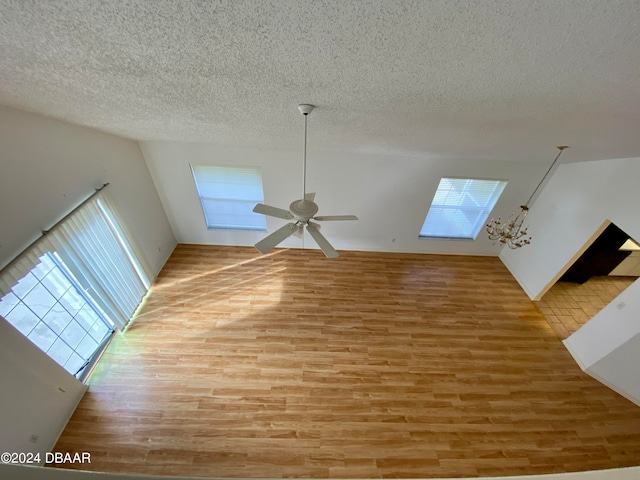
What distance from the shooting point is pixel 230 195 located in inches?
173

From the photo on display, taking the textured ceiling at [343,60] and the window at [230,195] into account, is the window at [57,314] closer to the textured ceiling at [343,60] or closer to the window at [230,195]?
the textured ceiling at [343,60]

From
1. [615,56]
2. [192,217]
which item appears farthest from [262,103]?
[192,217]

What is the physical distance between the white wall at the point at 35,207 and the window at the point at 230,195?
4.34 feet

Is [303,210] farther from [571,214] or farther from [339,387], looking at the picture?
[571,214]

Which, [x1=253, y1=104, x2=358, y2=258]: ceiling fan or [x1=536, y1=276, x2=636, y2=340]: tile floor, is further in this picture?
[x1=536, y1=276, x2=636, y2=340]: tile floor

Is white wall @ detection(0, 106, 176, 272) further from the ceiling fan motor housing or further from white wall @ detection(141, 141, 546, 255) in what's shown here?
the ceiling fan motor housing

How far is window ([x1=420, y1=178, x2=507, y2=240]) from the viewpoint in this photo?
4285 millimetres

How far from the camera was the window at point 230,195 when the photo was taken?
4.14 meters

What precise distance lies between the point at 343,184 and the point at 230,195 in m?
1.94

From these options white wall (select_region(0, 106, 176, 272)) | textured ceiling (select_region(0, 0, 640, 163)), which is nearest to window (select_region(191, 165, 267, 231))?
white wall (select_region(0, 106, 176, 272))

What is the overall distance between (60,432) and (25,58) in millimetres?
3372

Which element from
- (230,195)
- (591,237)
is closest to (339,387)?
(230,195)

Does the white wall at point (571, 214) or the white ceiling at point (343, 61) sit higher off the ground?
the white wall at point (571, 214)

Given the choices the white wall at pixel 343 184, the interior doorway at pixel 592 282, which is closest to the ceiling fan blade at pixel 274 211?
the white wall at pixel 343 184
